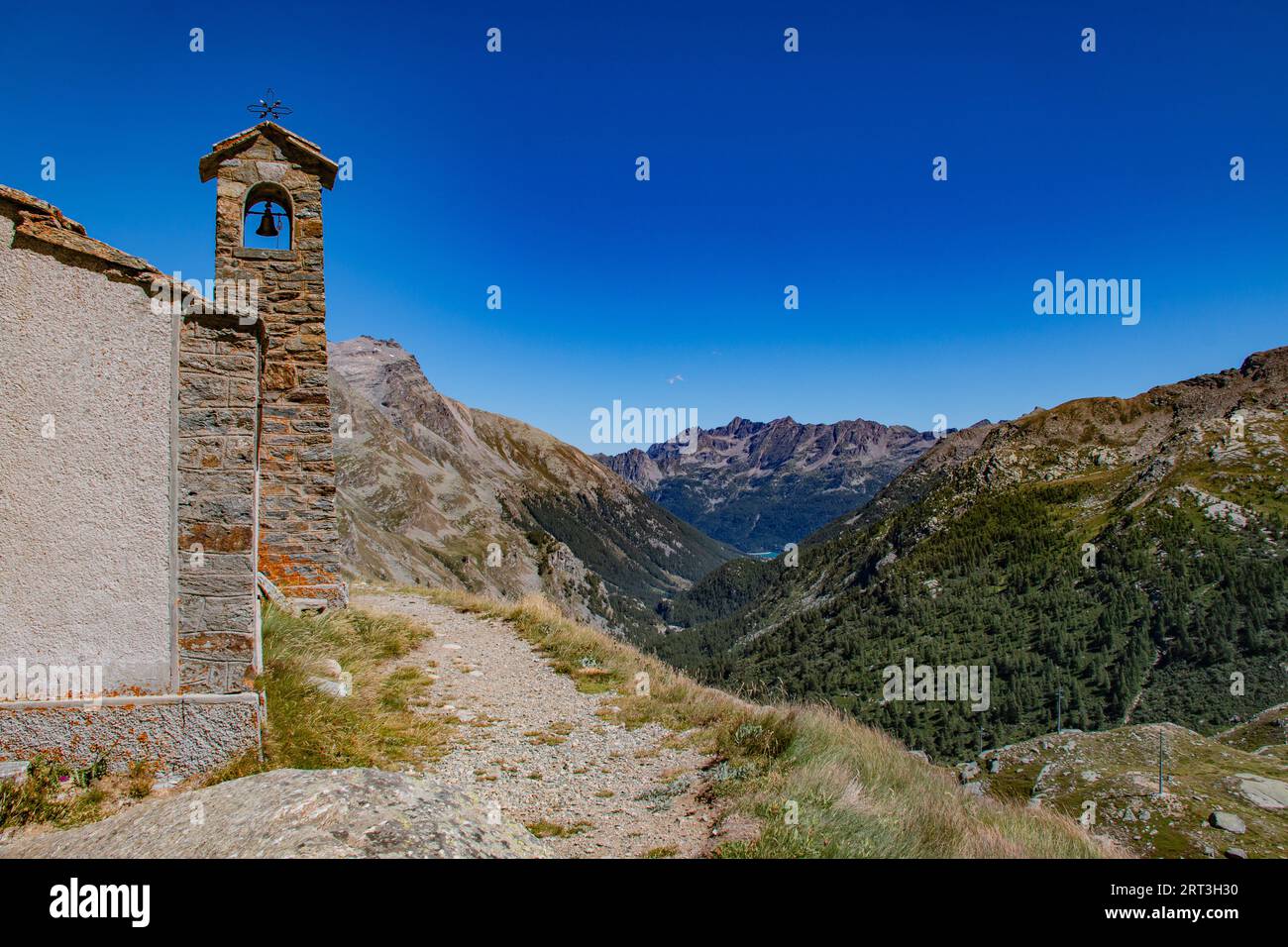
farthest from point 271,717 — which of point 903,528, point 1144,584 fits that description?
point 903,528

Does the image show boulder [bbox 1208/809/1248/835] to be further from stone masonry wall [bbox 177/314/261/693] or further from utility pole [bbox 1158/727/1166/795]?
stone masonry wall [bbox 177/314/261/693]

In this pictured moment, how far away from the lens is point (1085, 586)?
Result: 10112 centimetres

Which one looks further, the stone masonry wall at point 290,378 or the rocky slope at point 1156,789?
the rocky slope at point 1156,789

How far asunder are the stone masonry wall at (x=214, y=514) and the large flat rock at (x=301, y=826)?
136 centimetres

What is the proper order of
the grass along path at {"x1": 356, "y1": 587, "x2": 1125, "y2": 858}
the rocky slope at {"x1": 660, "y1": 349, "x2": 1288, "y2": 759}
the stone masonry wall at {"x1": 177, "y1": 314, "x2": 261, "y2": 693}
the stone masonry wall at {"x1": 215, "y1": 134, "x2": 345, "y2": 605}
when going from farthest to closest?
the rocky slope at {"x1": 660, "y1": 349, "x2": 1288, "y2": 759} < the stone masonry wall at {"x1": 215, "y1": 134, "x2": 345, "y2": 605} < the stone masonry wall at {"x1": 177, "y1": 314, "x2": 261, "y2": 693} < the grass along path at {"x1": 356, "y1": 587, "x2": 1125, "y2": 858}

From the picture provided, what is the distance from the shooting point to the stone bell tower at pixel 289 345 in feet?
40.7

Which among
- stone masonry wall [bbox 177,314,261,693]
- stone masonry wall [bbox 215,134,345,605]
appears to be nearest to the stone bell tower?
stone masonry wall [bbox 215,134,345,605]

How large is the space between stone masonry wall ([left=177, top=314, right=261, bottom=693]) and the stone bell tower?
598 centimetres

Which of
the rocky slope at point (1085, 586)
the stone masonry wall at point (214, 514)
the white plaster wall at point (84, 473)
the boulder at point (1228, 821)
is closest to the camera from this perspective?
the white plaster wall at point (84, 473)

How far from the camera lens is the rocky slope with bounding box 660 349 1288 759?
7831cm

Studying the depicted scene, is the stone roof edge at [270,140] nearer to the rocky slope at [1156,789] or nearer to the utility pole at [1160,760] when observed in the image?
the rocky slope at [1156,789]

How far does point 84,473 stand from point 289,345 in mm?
7042

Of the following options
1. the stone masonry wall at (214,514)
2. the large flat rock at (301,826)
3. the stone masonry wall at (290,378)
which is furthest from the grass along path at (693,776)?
the stone masonry wall at (290,378)
